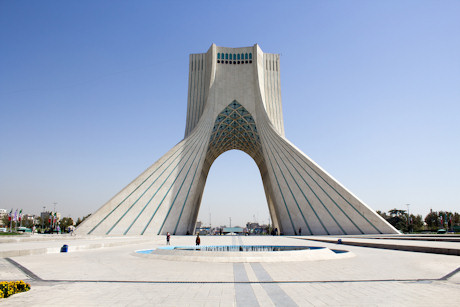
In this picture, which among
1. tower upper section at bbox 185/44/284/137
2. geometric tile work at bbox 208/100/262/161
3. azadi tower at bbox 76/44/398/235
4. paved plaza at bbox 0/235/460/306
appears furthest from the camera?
geometric tile work at bbox 208/100/262/161

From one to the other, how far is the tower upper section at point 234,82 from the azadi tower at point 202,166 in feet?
0.27

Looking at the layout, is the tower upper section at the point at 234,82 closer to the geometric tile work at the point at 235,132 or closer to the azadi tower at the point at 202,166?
the azadi tower at the point at 202,166

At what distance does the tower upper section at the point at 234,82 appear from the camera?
25203mm

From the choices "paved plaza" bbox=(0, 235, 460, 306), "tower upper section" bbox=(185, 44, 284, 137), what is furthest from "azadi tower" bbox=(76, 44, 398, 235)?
"paved plaza" bbox=(0, 235, 460, 306)

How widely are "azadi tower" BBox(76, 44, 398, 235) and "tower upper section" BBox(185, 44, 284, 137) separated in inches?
3.3

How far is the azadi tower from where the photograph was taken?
16.9m

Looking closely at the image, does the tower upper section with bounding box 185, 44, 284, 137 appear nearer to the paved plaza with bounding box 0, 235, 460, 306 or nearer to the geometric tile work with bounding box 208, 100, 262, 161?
the geometric tile work with bounding box 208, 100, 262, 161

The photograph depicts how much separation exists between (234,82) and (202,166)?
836cm

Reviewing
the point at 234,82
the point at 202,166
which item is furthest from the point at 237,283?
→ the point at 234,82

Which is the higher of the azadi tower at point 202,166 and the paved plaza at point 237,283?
the azadi tower at point 202,166

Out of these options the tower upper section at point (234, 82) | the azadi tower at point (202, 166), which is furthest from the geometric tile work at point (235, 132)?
the tower upper section at point (234, 82)

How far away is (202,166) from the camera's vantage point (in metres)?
22.1

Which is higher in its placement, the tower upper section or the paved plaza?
the tower upper section

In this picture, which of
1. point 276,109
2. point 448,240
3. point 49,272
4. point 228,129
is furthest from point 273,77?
point 49,272
